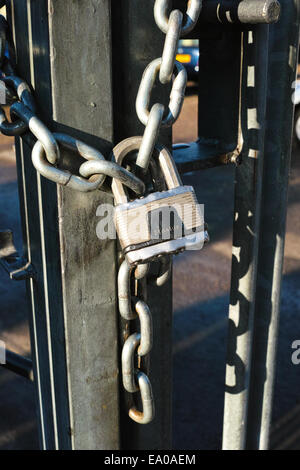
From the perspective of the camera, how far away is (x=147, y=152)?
0.84 metres

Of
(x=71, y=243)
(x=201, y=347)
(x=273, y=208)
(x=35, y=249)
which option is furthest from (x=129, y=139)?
(x=201, y=347)

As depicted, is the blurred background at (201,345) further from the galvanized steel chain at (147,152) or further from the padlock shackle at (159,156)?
the padlock shackle at (159,156)

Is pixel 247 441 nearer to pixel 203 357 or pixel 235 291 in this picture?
pixel 235 291

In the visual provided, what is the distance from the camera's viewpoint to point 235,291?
1243 millimetres

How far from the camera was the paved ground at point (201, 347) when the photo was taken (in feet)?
9.26

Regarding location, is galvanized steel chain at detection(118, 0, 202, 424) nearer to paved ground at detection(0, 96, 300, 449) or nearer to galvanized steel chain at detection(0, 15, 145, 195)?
galvanized steel chain at detection(0, 15, 145, 195)

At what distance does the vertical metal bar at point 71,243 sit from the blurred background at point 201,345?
69.6 inches

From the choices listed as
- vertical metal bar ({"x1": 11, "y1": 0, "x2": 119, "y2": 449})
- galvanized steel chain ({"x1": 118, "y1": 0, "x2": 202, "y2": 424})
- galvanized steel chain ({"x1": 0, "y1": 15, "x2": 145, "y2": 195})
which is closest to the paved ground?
vertical metal bar ({"x1": 11, "y1": 0, "x2": 119, "y2": 449})

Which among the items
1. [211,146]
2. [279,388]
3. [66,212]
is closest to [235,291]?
[211,146]

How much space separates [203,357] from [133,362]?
95.3 inches

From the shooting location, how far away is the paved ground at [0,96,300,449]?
9.26ft

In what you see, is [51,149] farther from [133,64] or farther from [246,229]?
[246,229]

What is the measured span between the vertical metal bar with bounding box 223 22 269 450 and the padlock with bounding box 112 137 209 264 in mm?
294

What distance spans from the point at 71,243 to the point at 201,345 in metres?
2.60
